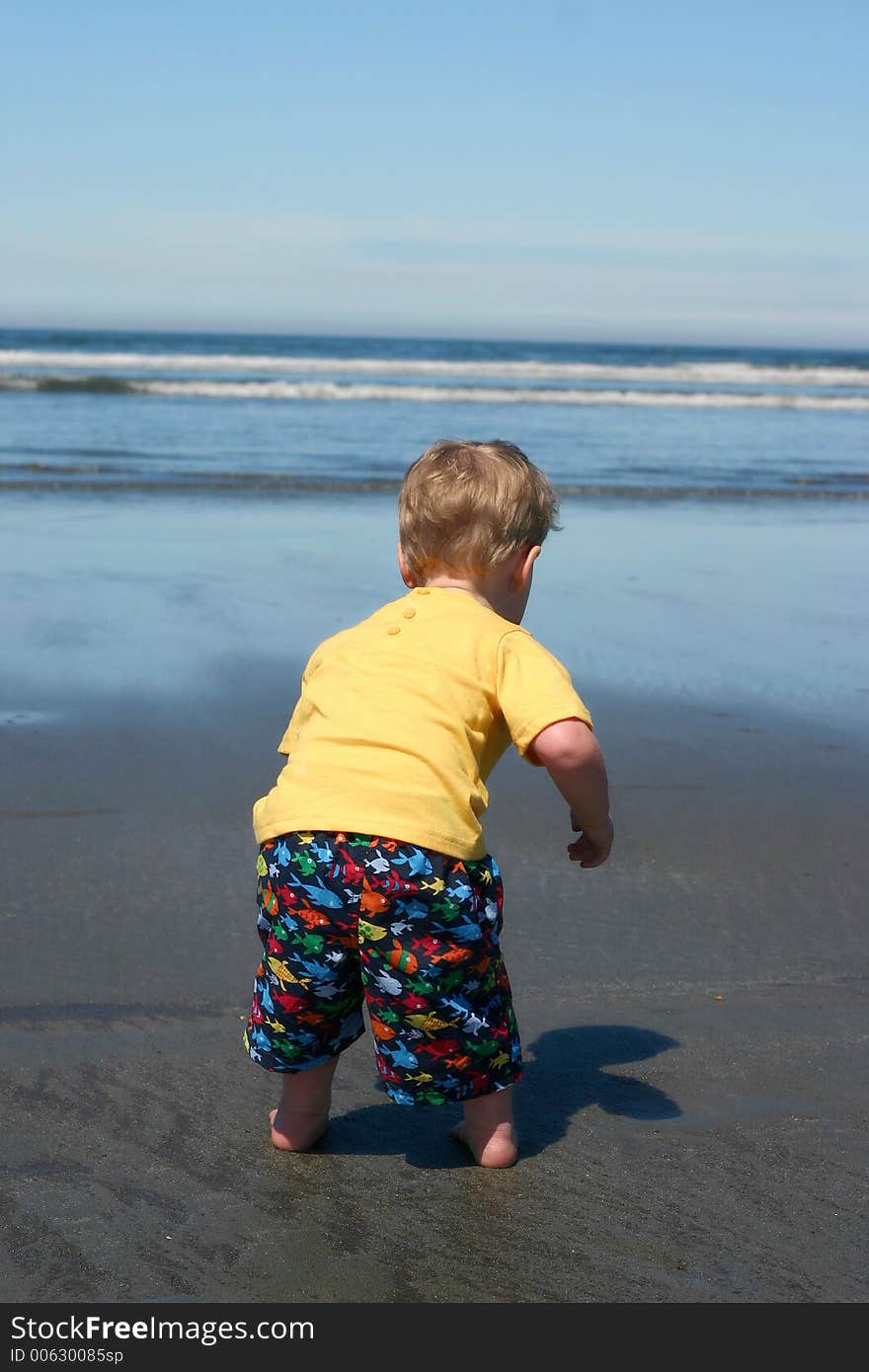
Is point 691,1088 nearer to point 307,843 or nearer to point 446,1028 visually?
point 446,1028

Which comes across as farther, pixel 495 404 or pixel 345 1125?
pixel 495 404

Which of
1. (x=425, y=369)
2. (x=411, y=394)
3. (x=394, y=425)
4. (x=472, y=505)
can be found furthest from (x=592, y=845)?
(x=425, y=369)

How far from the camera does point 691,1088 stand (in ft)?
8.59

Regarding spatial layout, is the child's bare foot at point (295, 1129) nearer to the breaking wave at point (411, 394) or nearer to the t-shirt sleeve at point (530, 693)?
the t-shirt sleeve at point (530, 693)

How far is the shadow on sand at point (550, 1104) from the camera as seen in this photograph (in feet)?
8.01

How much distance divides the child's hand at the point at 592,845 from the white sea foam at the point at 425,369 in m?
29.6

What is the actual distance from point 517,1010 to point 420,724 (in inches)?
34.9

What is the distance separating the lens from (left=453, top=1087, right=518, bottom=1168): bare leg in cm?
235

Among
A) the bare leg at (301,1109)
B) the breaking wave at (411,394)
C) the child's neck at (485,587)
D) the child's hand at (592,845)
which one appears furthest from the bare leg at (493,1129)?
the breaking wave at (411,394)

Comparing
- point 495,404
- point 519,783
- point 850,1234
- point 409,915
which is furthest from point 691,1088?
point 495,404

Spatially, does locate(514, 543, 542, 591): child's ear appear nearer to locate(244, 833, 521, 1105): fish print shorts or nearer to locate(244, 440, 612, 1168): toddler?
locate(244, 440, 612, 1168): toddler

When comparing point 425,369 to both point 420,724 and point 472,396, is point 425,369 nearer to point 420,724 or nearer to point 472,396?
point 472,396

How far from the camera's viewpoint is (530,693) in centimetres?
226

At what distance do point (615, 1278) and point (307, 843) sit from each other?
0.78 metres
